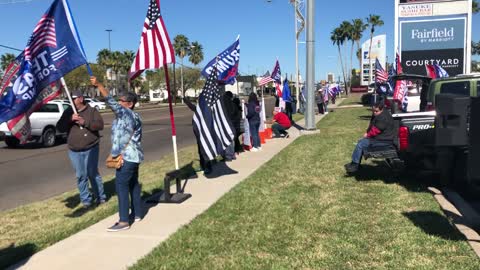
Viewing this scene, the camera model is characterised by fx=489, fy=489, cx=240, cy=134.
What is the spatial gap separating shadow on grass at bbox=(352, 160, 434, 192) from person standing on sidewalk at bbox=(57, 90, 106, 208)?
15.3 ft

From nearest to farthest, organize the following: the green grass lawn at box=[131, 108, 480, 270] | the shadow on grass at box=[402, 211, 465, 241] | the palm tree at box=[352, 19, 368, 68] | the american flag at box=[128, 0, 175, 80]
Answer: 1. the green grass lawn at box=[131, 108, 480, 270]
2. the shadow on grass at box=[402, 211, 465, 241]
3. the american flag at box=[128, 0, 175, 80]
4. the palm tree at box=[352, 19, 368, 68]

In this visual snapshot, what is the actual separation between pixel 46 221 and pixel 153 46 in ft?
9.76

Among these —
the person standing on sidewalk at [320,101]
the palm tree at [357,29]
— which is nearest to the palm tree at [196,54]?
the palm tree at [357,29]

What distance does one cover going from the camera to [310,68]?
60.2 feet

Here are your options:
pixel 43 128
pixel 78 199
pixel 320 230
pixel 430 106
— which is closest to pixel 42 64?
pixel 78 199

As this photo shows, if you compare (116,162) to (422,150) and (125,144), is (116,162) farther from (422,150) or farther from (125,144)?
(422,150)

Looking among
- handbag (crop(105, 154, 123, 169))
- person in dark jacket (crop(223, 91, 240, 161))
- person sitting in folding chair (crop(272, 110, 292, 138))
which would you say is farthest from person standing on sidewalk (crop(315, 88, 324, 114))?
handbag (crop(105, 154, 123, 169))

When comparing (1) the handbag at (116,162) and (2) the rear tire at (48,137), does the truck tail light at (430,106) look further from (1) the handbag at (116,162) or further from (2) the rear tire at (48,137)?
(2) the rear tire at (48,137)

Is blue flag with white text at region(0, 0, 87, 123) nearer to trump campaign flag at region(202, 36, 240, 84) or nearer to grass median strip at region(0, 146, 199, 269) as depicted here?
grass median strip at region(0, 146, 199, 269)

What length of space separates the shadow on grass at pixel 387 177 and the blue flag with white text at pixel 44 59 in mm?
5403

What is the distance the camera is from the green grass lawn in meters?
4.86

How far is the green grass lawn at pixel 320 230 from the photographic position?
Answer: 4.86 m

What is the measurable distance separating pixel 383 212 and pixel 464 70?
54.1ft

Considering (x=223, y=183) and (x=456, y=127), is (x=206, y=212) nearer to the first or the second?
(x=223, y=183)
